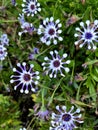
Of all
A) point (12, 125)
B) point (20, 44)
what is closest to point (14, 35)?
point (20, 44)

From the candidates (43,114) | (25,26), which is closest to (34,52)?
(25,26)

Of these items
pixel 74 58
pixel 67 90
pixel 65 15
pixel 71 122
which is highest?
pixel 65 15

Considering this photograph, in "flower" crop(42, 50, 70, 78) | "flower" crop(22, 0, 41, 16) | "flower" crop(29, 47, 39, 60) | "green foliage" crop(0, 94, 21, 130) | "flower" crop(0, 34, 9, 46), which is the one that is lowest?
"green foliage" crop(0, 94, 21, 130)

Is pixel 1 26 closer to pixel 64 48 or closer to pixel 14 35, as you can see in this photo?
pixel 14 35

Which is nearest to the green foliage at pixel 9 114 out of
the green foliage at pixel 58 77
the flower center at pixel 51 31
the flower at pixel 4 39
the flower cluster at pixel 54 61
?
the green foliage at pixel 58 77

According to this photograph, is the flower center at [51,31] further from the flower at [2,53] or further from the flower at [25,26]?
the flower at [2,53]

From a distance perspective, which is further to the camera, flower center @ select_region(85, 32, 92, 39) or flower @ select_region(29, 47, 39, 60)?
flower @ select_region(29, 47, 39, 60)

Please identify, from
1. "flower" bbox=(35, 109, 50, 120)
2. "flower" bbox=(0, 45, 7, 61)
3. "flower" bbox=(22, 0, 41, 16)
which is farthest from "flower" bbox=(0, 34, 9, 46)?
"flower" bbox=(35, 109, 50, 120)

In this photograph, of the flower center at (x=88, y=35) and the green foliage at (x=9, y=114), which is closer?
the flower center at (x=88, y=35)

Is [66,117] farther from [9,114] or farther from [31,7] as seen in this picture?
[31,7]

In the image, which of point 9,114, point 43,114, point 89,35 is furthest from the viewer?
point 9,114

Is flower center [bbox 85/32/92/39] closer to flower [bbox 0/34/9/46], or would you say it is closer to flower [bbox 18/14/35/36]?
flower [bbox 18/14/35/36]
